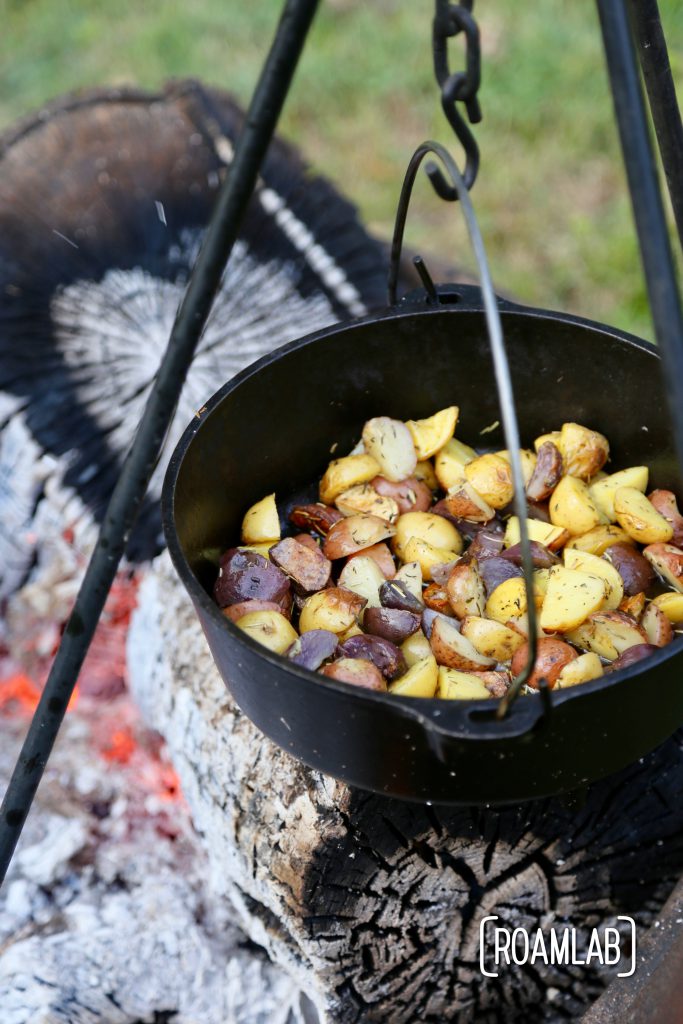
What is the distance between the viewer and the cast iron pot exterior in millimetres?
1025

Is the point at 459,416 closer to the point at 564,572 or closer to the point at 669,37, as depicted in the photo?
the point at 564,572

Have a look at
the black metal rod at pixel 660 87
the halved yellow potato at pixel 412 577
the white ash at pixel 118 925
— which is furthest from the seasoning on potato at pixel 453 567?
the white ash at pixel 118 925

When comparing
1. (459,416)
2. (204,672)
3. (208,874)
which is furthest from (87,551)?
(459,416)

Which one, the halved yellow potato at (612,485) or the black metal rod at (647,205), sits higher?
the halved yellow potato at (612,485)

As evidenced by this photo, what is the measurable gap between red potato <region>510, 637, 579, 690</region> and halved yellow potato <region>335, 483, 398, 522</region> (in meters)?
0.38

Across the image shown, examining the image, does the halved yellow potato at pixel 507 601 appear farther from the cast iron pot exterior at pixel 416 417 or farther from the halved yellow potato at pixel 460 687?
the cast iron pot exterior at pixel 416 417

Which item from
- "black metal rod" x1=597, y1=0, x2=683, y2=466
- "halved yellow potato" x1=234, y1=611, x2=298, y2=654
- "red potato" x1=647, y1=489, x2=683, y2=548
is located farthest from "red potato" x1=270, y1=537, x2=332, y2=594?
"black metal rod" x1=597, y1=0, x2=683, y2=466

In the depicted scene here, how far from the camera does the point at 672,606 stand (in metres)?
1.38

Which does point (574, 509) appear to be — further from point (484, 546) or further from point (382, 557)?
point (382, 557)

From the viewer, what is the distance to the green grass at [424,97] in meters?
3.32

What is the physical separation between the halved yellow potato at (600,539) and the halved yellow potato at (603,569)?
41 mm

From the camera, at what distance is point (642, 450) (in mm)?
1616

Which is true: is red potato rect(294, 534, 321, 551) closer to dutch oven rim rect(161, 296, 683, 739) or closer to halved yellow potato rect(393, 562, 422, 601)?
halved yellow potato rect(393, 562, 422, 601)

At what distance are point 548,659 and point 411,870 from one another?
48cm
